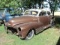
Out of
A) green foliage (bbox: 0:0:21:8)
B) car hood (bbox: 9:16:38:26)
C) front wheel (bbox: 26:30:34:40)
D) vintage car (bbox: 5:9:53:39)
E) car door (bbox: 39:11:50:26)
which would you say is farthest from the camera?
green foliage (bbox: 0:0:21:8)

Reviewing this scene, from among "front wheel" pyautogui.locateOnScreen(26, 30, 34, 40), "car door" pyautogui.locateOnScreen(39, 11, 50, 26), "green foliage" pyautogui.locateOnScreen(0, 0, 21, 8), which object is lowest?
"front wheel" pyautogui.locateOnScreen(26, 30, 34, 40)

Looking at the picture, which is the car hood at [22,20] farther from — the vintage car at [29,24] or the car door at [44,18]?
the car door at [44,18]

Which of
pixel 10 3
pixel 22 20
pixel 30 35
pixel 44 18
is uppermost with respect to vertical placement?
pixel 10 3

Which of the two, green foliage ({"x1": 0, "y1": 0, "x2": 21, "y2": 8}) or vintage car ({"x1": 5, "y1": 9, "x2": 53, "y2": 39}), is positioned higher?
green foliage ({"x1": 0, "y1": 0, "x2": 21, "y2": 8})

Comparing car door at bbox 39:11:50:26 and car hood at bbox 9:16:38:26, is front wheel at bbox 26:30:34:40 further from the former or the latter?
car door at bbox 39:11:50:26

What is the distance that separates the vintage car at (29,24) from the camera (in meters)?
7.78

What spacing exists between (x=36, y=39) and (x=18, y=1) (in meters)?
8.68

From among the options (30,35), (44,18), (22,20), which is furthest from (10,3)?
(30,35)

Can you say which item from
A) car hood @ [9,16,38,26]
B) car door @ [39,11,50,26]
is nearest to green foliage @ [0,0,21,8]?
car door @ [39,11,50,26]

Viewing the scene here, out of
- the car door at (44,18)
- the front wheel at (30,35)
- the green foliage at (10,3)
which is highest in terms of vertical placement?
the green foliage at (10,3)

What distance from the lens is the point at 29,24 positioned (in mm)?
8250

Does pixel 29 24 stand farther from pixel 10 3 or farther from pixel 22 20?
pixel 10 3

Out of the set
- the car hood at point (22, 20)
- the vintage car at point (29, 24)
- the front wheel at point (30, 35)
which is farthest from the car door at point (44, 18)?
the front wheel at point (30, 35)

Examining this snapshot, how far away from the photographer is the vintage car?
25.5ft
